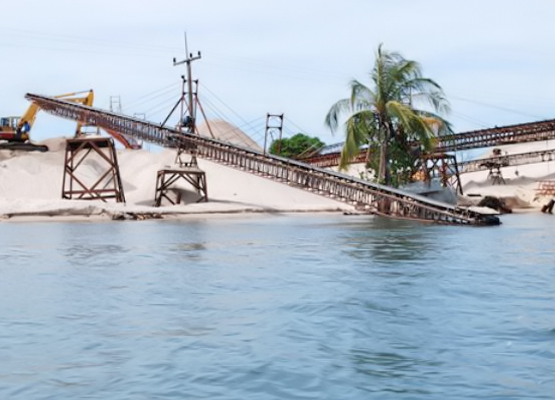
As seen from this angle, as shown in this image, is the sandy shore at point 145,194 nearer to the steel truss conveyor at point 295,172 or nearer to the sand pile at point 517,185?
the sand pile at point 517,185

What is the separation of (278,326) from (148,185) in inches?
1482

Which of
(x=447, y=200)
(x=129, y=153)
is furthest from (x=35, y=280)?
(x=129, y=153)

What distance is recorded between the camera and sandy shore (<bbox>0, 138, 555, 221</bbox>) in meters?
30.9

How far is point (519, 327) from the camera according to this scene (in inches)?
277

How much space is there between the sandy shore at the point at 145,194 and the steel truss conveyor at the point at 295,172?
7.85ft

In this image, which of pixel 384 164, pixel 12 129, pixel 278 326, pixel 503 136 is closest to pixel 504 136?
pixel 503 136

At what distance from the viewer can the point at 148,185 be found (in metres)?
44.2

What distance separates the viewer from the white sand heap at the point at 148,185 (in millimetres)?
38750

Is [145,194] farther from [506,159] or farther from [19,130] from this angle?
[506,159]

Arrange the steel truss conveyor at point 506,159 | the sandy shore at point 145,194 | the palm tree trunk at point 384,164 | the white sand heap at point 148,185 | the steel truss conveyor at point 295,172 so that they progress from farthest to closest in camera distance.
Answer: the steel truss conveyor at point 506,159
the white sand heap at point 148,185
the palm tree trunk at point 384,164
the sandy shore at point 145,194
the steel truss conveyor at point 295,172

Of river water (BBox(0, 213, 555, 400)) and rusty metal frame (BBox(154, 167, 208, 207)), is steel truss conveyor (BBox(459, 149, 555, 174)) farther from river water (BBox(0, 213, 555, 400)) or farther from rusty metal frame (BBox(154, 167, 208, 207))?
river water (BBox(0, 213, 555, 400))

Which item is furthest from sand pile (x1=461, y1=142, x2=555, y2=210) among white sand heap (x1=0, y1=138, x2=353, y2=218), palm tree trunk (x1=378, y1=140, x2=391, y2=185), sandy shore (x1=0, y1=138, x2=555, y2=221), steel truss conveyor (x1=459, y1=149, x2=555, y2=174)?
white sand heap (x1=0, y1=138, x2=353, y2=218)

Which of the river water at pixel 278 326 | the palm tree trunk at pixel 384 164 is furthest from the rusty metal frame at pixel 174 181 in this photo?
the river water at pixel 278 326

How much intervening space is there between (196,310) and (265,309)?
0.72 metres
